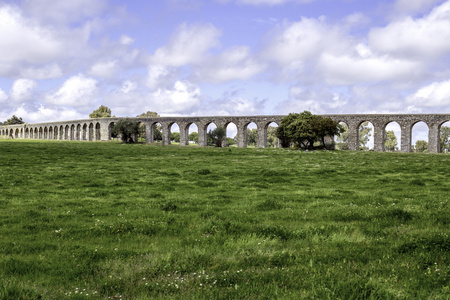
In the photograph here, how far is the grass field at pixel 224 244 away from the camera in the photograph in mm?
5004

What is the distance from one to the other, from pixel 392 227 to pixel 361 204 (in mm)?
3053

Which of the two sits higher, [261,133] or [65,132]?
[65,132]

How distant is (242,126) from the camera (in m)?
88.4

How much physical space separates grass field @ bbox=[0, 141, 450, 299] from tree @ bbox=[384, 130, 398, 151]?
12072cm

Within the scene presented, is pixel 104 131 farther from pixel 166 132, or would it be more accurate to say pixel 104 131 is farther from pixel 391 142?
pixel 391 142

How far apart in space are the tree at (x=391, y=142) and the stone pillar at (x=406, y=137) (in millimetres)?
54955

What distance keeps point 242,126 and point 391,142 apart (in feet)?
220

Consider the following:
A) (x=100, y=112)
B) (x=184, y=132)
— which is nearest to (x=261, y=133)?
(x=184, y=132)

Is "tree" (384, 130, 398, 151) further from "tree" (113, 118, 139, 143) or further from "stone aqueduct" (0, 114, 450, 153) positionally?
"tree" (113, 118, 139, 143)

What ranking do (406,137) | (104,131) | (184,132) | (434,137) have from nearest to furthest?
(434,137) → (406,137) → (184,132) → (104,131)

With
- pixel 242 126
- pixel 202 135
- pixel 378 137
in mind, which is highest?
pixel 242 126

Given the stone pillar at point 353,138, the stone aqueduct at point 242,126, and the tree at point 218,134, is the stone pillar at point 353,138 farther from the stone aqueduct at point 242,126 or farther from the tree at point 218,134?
the tree at point 218,134

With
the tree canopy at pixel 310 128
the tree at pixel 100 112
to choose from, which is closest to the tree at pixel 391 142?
the tree canopy at pixel 310 128

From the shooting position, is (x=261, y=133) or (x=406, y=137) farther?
(x=261, y=133)
